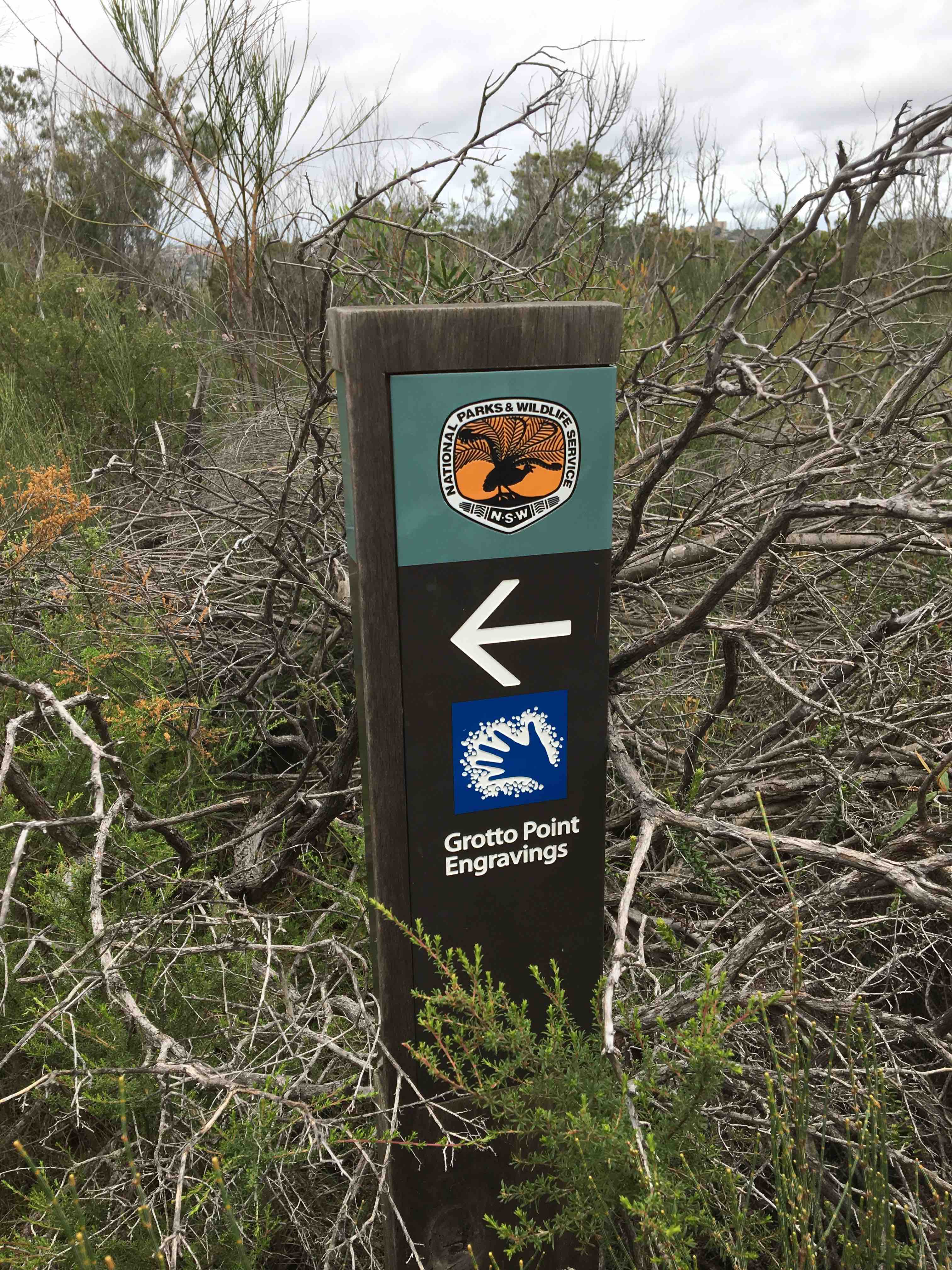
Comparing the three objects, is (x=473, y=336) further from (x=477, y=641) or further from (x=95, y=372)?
(x=95, y=372)

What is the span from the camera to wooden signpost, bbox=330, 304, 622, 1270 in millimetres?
1333

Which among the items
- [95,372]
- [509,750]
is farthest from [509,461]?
[95,372]

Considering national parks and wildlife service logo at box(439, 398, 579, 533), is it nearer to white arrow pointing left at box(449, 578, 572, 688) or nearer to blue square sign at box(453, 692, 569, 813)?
white arrow pointing left at box(449, 578, 572, 688)

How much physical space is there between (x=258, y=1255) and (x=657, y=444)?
2294mm

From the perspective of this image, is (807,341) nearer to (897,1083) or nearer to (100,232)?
(897,1083)

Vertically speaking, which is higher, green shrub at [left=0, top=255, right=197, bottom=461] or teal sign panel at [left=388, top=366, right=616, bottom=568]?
green shrub at [left=0, top=255, right=197, bottom=461]

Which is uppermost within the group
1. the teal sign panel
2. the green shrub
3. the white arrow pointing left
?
the green shrub

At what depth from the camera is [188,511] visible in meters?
3.28

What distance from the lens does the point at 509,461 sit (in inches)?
54.2

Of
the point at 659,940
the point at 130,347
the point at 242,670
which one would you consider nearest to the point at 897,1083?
the point at 659,940

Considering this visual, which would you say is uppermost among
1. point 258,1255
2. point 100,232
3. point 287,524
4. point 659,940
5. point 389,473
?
point 100,232

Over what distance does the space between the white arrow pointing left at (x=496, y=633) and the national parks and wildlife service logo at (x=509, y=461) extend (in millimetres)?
109

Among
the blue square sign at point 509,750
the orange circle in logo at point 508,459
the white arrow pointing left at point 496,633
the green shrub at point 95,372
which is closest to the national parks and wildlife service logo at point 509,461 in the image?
the orange circle in logo at point 508,459

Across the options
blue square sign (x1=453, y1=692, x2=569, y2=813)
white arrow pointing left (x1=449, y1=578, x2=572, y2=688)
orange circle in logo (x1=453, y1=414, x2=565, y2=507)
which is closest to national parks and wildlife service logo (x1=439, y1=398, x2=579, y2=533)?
orange circle in logo (x1=453, y1=414, x2=565, y2=507)
